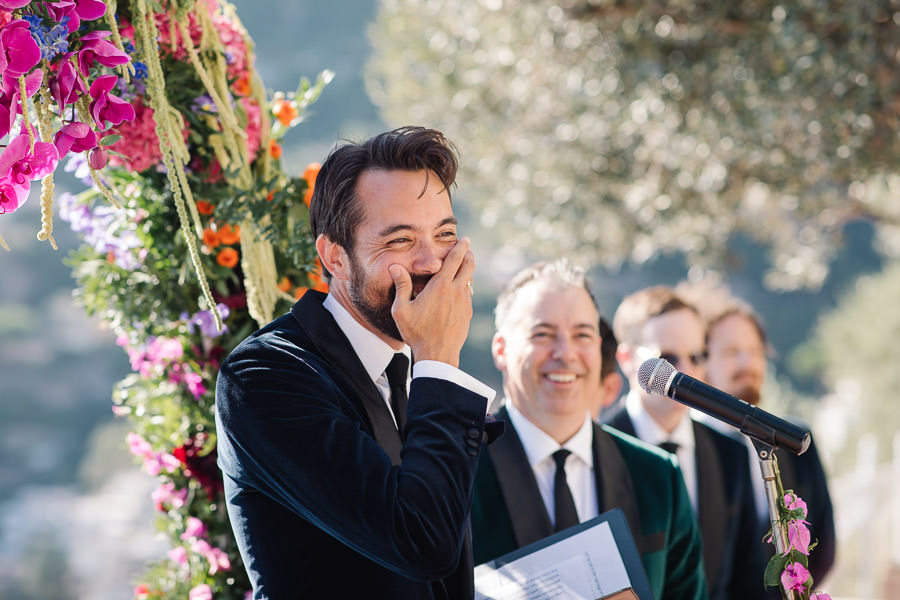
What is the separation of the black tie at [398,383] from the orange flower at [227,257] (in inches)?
33.4

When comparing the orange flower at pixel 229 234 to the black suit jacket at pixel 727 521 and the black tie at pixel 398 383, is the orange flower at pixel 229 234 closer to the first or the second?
the black tie at pixel 398 383

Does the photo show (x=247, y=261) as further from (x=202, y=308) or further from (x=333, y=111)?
(x=333, y=111)

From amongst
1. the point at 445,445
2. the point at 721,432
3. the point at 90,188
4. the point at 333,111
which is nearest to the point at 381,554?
the point at 445,445

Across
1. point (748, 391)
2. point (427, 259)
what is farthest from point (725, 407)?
point (748, 391)

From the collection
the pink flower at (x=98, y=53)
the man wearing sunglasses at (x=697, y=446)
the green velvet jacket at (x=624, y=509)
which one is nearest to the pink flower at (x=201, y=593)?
the green velvet jacket at (x=624, y=509)

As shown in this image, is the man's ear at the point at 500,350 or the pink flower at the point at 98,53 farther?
the man's ear at the point at 500,350

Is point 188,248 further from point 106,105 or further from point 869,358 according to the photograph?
point 869,358

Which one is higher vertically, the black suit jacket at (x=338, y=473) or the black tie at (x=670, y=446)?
the black tie at (x=670, y=446)

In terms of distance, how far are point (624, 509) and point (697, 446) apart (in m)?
1.33

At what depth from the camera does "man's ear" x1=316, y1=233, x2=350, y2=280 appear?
2.09 meters

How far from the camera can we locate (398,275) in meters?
1.96

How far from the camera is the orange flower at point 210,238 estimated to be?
2.71 m

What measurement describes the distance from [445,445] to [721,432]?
112 inches

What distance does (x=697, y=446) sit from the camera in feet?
13.6
